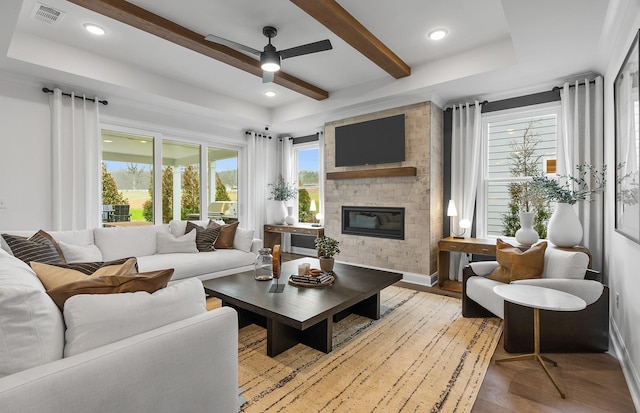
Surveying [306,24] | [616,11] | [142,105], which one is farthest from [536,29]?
[142,105]

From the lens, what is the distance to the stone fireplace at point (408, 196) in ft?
14.1

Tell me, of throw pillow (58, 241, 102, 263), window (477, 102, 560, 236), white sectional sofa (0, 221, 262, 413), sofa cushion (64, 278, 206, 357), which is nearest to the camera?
white sectional sofa (0, 221, 262, 413)

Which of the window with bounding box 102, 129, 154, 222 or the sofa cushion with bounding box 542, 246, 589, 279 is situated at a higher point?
the window with bounding box 102, 129, 154, 222

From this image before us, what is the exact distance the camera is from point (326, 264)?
10.4 feet

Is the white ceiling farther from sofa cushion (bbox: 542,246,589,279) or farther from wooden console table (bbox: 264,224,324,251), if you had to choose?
wooden console table (bbox: 264,224,324,251)

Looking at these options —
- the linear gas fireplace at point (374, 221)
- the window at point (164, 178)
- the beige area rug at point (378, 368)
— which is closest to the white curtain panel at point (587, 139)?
the beige area rug at point (378, 368)

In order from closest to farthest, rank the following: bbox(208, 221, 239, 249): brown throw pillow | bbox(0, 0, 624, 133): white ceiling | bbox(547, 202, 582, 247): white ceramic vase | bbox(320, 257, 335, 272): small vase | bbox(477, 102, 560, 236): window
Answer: bbox(0, 0, 624, 133): white ceiling
bbox(320, 257, 335, 272): small vase
bbox(547, 202, 582, 247): white ceramic vase
bbox(477, 102, 560, 236): window
bbox(208, 221, 239, 249): brown throw pillow

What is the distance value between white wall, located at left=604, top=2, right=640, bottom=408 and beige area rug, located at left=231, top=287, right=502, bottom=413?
781 mm

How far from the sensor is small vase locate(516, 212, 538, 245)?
141 inches

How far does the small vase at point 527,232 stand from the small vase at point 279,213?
3.99m

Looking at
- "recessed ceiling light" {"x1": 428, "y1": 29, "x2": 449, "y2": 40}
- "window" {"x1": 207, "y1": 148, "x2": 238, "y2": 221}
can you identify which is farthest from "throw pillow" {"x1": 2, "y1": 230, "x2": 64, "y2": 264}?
"recessed ceiling light" {"x1": 428, "y1": 29, "x2": 449, "y2": 40}

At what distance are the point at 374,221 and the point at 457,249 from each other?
4.24 ft

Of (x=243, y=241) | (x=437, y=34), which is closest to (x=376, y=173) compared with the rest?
(x=437, y=34)

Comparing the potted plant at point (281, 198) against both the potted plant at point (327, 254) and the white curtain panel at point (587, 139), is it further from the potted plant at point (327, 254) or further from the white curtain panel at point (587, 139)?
the white curtain panel at point (587, 139)
